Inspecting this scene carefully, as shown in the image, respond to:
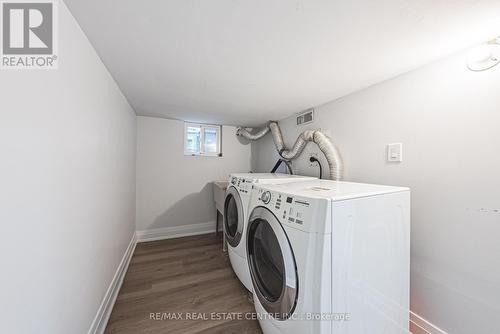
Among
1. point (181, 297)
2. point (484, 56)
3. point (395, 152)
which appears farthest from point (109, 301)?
point (484, 56)

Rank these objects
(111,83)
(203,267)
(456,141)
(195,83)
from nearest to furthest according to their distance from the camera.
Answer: (456,141)
(111,83)
(195,83)
(203,267)

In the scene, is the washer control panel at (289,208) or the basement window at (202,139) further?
the basement window at (202,139)

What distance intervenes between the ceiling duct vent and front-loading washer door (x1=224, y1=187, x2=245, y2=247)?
120 centimetres

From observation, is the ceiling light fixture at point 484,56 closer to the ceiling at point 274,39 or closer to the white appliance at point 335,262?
the ceiling at point 274,39

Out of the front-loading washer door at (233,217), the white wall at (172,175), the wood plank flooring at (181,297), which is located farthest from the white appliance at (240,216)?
the white wall at (172,175)

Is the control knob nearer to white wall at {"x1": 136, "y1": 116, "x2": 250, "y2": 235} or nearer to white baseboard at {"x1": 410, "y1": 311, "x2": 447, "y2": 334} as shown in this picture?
white baseboard at {"x1": 410, "y1": 311, "x2": 447, "y2": 334}

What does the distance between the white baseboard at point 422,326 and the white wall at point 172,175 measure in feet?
8.19

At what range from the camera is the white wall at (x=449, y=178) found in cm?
94

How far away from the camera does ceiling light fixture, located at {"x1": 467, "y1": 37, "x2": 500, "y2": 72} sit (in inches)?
36.4

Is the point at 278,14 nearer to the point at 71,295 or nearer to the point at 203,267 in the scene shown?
the point at 71,295

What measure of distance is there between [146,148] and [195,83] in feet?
5.13

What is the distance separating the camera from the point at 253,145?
3.29 meters

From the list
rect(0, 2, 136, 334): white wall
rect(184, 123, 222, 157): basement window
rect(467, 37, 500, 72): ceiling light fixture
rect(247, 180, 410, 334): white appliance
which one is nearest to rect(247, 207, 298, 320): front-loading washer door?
rect(247, 180, 410, 334): white appliance

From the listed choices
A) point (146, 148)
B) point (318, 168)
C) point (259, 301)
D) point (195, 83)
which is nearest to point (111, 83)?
point (195, 83)
